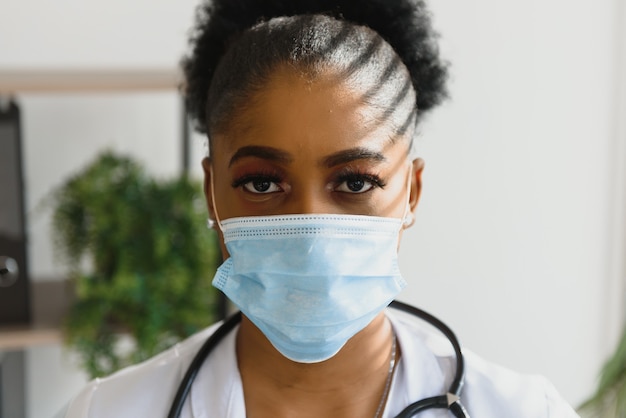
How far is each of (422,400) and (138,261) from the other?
3.21 ft

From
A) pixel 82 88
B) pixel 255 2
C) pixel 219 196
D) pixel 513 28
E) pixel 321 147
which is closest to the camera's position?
pixel 321 147

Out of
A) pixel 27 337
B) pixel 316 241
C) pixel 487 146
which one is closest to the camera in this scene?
pixel 316 241

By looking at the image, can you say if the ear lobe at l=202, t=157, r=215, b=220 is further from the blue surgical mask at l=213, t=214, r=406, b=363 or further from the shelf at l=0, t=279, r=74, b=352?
the shelf at l=0, t=279, r=74, b=352

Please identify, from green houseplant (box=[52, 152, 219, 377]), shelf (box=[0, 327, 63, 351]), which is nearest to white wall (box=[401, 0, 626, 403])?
green houseplant (box=[52, 152, 219, 377])

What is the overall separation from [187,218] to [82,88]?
354 millimetres

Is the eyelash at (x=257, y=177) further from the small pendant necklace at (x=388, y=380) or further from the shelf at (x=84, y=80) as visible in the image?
the shelf at (x=84, y=80)

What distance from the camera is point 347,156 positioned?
38.0 inches

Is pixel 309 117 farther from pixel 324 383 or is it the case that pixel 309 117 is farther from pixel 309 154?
pixel 324 383

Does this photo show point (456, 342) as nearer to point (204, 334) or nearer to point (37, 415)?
point (204, 334)

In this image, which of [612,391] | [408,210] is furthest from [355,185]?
[612,391]

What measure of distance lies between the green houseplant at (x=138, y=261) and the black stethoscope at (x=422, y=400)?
71 cm

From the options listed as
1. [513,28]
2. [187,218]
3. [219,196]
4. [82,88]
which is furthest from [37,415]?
[513,28]

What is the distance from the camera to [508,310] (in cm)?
222

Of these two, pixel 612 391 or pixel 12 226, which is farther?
pixel 12 226
